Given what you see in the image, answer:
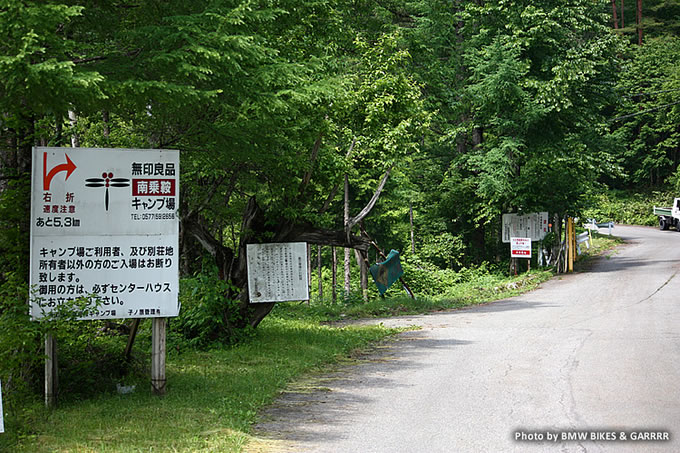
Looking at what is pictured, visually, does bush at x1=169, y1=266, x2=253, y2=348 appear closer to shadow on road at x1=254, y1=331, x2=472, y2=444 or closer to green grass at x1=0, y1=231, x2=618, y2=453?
green grass at x1=0, y1=231, x2=618, y2=453

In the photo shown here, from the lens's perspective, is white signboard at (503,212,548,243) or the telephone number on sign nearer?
the telephone number on sign

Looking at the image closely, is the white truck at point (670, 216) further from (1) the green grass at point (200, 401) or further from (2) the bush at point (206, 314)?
(2) the bush at point (206, 314)

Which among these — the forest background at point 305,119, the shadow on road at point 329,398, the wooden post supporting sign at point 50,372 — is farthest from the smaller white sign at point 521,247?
the wooden post supporting sign at point 50,372

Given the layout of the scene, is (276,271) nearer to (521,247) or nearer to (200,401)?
(200,401)

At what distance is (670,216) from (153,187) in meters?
47.8

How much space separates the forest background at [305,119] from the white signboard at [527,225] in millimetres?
546

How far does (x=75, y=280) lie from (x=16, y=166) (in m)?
1.79

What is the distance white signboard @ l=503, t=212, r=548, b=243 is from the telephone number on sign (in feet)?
78.2

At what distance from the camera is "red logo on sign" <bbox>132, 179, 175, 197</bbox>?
27.4 ft

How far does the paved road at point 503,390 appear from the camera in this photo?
699cm

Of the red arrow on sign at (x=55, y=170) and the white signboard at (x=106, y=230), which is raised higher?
the red arrow on sign at (x=55, y=170)

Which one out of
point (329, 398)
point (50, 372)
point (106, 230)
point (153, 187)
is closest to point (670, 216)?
point (329, 398)

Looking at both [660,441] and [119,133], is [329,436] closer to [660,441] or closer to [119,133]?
[660,441]

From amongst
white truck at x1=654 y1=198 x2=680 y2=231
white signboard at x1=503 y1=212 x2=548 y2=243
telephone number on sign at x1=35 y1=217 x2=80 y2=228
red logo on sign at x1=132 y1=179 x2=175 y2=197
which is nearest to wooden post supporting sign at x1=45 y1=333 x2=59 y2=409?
telephone number on sign at x1=35 y1=217 x2=80 y2=228
